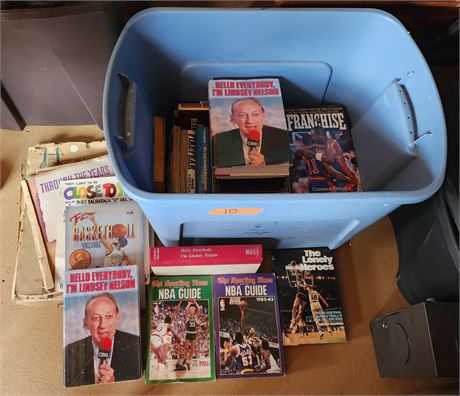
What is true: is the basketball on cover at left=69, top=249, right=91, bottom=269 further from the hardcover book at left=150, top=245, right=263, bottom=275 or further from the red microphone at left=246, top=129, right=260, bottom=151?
the red microphone at left=246, top=129, right=260, bottom=151

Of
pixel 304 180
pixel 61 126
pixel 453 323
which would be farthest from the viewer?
pixel 61 126

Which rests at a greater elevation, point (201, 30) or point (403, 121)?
point (201, 30)

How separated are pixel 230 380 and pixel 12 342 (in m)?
0.53

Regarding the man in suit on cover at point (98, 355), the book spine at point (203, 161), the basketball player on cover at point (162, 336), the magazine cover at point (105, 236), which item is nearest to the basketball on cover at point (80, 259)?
the magazine cover at point (105, 236)

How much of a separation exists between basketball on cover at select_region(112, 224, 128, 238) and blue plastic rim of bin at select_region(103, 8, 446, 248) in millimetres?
123

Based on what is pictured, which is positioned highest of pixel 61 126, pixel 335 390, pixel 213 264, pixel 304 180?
pixel 61 126

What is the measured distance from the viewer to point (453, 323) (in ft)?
2.93

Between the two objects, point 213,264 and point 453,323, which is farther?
point 213,264

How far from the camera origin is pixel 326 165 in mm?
1029

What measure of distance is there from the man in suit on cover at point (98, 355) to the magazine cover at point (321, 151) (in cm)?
51

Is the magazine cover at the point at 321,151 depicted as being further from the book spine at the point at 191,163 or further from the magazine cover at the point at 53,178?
the magazine cover at the point at 53,178

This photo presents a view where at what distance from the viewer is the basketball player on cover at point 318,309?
1.11 meters

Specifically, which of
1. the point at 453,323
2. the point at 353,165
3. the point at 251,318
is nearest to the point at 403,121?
the point at 353,165

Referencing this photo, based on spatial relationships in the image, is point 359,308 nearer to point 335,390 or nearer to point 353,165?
point 335,390
